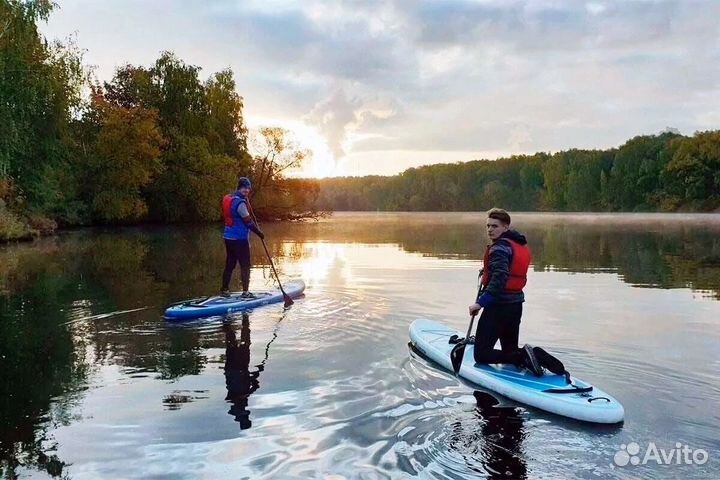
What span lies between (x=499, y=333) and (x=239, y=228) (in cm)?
646

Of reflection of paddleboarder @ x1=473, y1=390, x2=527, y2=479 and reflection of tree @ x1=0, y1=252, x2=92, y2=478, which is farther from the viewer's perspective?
reflection of tree @ x1=0, y1=252, x2=92, y2=478

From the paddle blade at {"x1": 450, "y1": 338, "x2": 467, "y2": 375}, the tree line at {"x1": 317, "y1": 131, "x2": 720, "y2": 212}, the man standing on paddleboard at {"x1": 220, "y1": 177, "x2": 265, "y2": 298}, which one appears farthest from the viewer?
the tree line at {"x1": 317, "y1": 131, "x2": 720, "y2": 212}

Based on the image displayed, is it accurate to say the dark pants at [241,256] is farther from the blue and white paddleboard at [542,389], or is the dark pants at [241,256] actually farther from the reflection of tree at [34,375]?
the blue and white paddleboard at [542,389]

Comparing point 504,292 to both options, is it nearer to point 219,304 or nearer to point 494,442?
point 494,442

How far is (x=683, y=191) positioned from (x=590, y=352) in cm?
9425

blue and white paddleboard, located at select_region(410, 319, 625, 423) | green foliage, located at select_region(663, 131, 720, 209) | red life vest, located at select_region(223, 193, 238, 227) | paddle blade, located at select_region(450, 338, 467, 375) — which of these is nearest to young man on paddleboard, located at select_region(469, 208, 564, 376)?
blue and white paddleboard, located at select_region(410, 319, 625, 423)

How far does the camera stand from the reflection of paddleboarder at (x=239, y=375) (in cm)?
615

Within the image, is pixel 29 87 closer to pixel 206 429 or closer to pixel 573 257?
pixel 573 257

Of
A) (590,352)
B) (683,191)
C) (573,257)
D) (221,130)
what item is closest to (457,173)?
(683,191)

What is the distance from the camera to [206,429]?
5.68 m

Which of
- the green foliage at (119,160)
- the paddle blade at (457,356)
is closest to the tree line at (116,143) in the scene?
the green foliage at (119,160)

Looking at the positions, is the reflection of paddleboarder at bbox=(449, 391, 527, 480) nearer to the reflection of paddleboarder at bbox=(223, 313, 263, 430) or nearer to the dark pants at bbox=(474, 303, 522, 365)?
the dark pants at bbox=(474, 303, 522, 365)

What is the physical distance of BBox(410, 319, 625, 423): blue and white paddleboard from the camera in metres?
5.91

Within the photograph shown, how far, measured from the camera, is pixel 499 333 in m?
7.16
